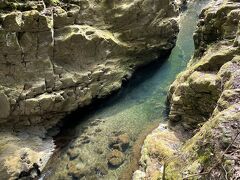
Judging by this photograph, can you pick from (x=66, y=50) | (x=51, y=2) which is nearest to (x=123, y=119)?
(x=66, y=50)

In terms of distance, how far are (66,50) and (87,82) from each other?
2.68 meters

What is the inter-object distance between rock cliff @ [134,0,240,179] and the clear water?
8.63ft

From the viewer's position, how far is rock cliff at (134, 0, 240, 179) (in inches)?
408

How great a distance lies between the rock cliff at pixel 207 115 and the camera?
1036cm

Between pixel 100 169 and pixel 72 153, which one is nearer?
pixel 100 169

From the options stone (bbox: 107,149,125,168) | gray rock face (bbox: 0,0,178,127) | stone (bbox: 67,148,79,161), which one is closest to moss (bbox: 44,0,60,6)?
gray rock face (bbox: 0,0,178,127)

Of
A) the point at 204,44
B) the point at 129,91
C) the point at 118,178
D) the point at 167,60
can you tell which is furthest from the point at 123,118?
the point at 167,60

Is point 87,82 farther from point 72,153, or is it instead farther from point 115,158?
point 115,158

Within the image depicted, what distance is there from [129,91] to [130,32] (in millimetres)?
4907

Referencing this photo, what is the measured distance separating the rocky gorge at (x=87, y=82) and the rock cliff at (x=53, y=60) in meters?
0.06

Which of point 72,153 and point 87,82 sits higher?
point 87,82

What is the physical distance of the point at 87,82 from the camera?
24812 millimetres

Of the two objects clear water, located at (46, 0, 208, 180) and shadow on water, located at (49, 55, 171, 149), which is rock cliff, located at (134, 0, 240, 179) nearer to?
clear water, located at (46, 0, 208, 180)

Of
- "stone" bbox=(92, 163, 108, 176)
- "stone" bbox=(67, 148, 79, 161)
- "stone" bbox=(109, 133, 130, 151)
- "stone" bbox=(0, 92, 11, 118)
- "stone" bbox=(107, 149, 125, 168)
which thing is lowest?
"stone" bbox=(92, 163, 108, 176)
